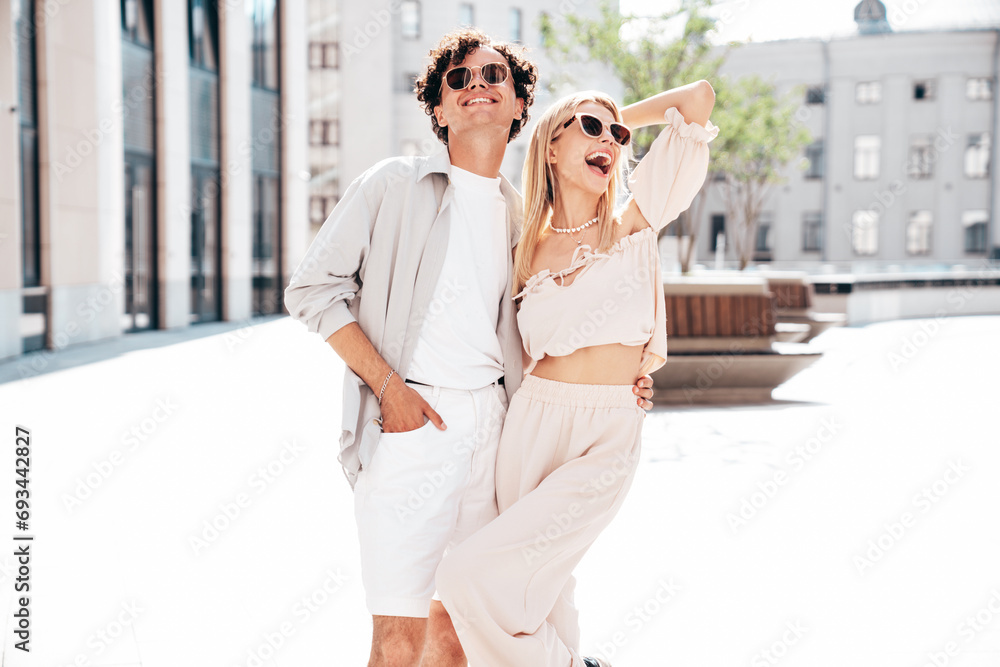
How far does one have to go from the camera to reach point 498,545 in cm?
270

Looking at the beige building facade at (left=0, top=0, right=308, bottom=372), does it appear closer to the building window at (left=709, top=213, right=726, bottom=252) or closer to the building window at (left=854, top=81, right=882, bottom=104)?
the building window at (left=709, top=213, right=726, bottom=252)

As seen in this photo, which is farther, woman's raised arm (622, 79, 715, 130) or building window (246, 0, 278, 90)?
building window (246, 0, 278, 90)

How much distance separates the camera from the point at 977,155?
45812mm

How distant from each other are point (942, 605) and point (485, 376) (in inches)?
99.6

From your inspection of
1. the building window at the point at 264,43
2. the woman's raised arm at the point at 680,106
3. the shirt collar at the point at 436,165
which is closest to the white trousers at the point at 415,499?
the shirt collar at the point at 436,165

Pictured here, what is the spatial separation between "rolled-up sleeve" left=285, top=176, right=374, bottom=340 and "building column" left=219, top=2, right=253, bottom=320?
19.5 m

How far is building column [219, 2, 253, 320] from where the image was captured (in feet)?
69.9

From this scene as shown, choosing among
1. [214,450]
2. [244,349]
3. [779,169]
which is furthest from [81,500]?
[779,169]

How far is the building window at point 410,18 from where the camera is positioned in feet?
146

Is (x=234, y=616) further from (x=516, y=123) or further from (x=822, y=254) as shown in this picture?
(x=822, y=254)

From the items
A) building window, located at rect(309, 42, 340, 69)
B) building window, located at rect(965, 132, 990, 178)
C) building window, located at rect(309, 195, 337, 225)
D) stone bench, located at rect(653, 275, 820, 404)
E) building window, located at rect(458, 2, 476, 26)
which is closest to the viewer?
stone bench, located at rect(653, 275, 820, 404)

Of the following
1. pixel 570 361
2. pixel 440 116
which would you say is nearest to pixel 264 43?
pixel 440 116

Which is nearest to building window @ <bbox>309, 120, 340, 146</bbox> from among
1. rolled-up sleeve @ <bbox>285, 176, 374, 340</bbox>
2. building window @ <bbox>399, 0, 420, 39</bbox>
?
building window @ <bbox>399, 0, 420, 39</bbox>

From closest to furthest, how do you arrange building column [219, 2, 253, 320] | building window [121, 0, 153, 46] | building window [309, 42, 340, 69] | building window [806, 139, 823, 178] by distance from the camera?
building window [121, 0, 153, 46] < building column [219, 2, 253, 320] < building window [309, 42, 340, 69] < building window [806, 139, 823, 178]
